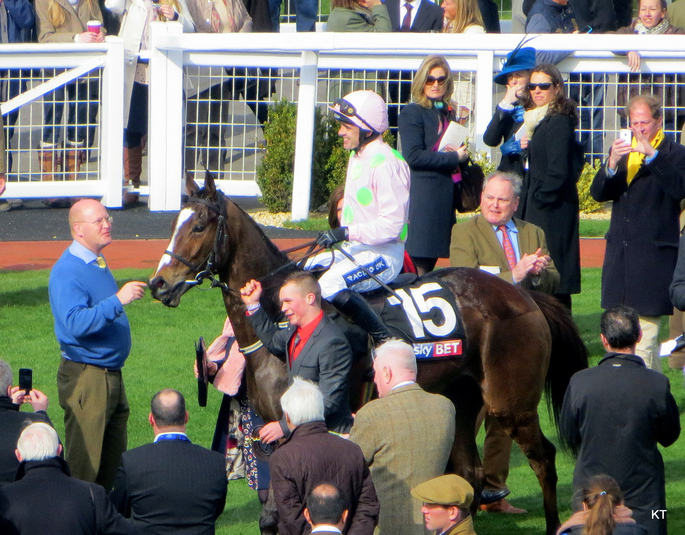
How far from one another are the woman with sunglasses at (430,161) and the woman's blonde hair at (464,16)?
4993mm

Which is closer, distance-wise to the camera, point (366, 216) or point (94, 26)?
point (366, 216)

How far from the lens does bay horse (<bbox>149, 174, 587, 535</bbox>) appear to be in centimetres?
666

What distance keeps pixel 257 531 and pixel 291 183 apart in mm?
8131

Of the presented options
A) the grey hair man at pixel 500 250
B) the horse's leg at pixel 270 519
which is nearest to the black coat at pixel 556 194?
the grey hair man at pixel 500 250

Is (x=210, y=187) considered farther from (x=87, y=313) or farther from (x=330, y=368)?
(x=330, y=368)

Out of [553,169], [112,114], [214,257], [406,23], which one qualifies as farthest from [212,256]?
[406,23]

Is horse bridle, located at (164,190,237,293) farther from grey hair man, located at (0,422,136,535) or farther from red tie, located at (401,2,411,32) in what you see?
red tie, located at (401,2,411,32)

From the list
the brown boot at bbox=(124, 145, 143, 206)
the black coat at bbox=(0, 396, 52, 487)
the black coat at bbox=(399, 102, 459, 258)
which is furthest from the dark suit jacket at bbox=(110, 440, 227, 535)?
the brown boot at bbox=(124, 145, 143, 206)

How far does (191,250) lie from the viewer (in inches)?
262

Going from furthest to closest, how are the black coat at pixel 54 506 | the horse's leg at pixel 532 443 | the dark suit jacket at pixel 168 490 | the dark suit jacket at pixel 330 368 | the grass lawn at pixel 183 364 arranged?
1. the grass lawn at pixel 183 364
2. the horse's leg at pixel 532 443
3. the dark suit jacket at pixel 330 368
4. the dark suit jacket at pixel 168 490
5. the black coat at pixel 54 506

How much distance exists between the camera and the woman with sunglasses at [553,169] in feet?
29.4

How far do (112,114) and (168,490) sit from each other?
999 centimetres

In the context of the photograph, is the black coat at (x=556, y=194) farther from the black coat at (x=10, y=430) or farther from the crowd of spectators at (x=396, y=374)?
the black coat at (x=10, y=430)

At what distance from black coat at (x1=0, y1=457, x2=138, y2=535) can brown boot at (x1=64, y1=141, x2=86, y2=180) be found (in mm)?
10101
